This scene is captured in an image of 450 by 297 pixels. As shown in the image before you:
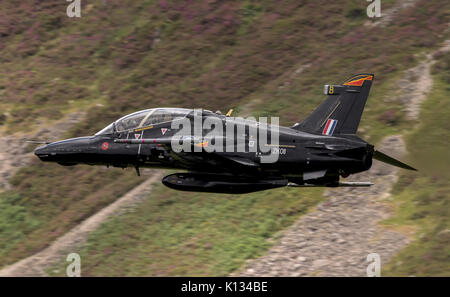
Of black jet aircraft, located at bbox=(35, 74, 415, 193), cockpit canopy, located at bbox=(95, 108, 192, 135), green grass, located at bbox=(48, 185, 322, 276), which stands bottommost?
green grass, located at bbox=(48, 185, 322, 276)

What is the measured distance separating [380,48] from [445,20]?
4.42 metres

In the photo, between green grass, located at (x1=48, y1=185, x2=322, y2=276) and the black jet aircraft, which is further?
green grass, located at (x1=48, y1=185, x2=322, y2=276)

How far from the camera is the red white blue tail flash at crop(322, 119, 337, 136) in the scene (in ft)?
66.9

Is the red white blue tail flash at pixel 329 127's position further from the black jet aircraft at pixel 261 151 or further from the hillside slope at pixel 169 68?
the hillside slope at pixel 169 68

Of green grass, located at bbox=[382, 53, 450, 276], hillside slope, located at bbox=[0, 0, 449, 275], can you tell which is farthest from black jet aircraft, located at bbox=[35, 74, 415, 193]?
hillside slope, located at bbox=[0, 0, 449, 275]

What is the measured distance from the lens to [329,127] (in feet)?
67.0

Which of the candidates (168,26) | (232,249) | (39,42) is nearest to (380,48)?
(168,26)

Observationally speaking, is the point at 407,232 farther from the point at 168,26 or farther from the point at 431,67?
the point at 168,26

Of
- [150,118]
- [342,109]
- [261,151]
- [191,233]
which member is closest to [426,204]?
[342,109]

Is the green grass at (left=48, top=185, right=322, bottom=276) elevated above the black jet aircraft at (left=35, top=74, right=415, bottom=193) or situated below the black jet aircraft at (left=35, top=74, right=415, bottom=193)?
below

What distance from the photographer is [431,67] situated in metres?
32.0

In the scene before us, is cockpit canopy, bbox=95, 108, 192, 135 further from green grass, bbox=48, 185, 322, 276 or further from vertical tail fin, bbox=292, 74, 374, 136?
green grass, bbox=48, 185, 322, 276

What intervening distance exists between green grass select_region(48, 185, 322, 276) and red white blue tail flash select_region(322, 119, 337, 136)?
5487 millimetres

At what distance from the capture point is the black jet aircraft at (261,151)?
780 inches
